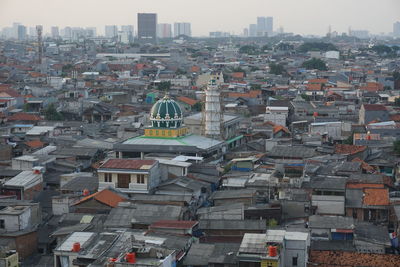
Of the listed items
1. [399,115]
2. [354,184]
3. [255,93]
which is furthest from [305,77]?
[354,184]

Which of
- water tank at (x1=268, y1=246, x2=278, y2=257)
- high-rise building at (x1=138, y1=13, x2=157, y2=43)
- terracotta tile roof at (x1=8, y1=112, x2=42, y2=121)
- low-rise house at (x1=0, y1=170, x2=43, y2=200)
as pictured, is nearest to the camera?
water tank at (x1=268, y1=246, x2=278, y2=257)

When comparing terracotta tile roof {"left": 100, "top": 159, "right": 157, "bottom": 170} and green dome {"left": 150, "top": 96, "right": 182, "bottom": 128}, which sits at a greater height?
green dome {"left": 150, "top": 96, "right": 182, "bottom": 128}

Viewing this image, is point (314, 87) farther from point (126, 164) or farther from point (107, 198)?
point (107, 198)

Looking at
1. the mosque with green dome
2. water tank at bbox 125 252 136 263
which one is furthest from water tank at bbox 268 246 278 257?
the mosque with green dome

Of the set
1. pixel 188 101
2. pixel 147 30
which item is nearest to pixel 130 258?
pixel 188 101

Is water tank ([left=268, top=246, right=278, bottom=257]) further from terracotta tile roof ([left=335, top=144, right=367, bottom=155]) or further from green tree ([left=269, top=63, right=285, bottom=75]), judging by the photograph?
green tree ([left=269, top=63, right=285, bottom=75])

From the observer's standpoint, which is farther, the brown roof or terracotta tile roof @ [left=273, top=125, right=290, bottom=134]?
the brown roof
